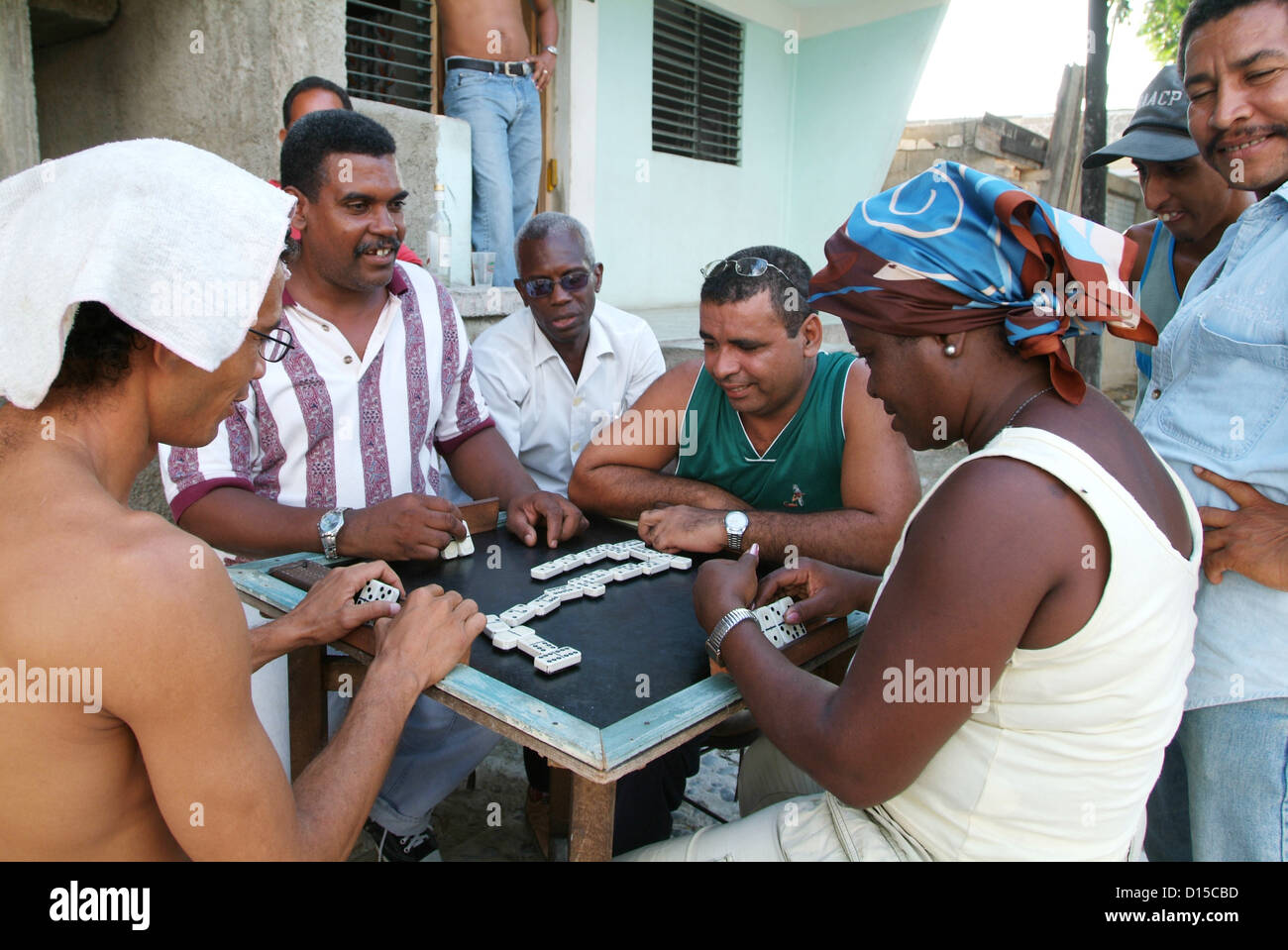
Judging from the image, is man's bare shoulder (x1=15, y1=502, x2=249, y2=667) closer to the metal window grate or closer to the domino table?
the domino table

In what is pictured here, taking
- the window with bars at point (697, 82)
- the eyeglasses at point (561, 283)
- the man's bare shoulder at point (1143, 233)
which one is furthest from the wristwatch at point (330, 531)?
the window with bars at point (697, 82)

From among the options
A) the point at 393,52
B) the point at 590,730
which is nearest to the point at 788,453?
the point at 590,730

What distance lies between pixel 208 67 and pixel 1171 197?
420cm

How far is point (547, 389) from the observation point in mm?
3998

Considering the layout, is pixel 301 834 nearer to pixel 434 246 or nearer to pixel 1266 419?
pixel 1266 419

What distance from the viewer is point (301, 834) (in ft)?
4.79

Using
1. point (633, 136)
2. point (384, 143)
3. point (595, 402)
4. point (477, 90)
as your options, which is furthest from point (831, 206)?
point (384, 143)

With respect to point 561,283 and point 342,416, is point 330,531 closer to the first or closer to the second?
point 342,416

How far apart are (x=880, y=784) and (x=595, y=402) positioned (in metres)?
2.73

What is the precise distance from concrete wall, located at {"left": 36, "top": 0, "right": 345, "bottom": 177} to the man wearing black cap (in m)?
3.53

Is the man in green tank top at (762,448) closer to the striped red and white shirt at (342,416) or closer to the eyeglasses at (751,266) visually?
the eyeglasses at (751,266)

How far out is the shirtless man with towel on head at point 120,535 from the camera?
3.97 ft

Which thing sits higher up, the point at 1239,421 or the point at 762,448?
the point at 1239,421
